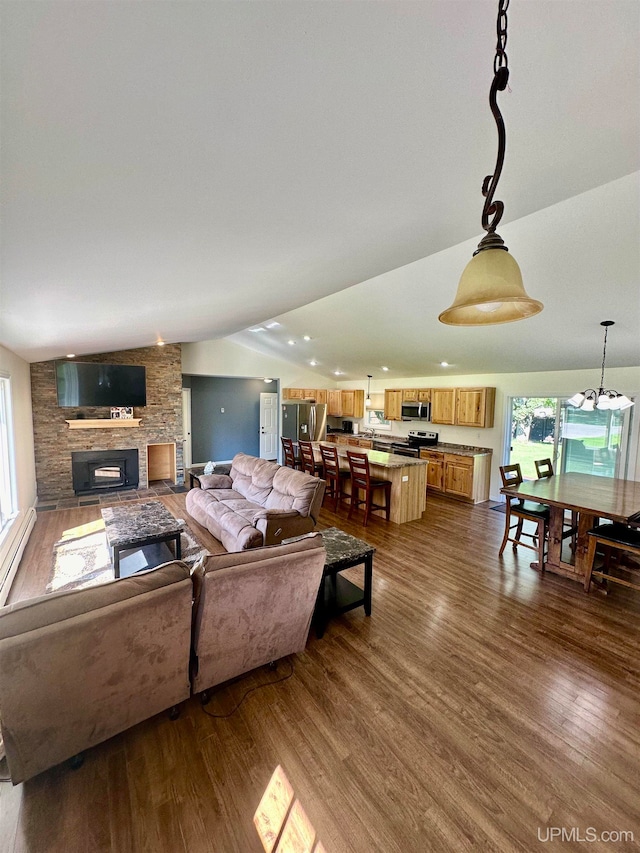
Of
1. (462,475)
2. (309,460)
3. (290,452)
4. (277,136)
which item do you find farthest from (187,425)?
(277,136)

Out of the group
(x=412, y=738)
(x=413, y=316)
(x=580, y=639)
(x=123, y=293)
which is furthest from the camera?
(x=413, y=316)

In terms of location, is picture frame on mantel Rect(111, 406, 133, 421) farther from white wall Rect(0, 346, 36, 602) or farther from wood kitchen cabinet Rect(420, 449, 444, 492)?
wood kitchen cabinet Rect(420, 449, 444, 492)

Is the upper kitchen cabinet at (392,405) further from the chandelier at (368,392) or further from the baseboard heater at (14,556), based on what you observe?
the baseboard heater at (14,556)

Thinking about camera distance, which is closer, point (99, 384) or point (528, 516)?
point (528, 516)

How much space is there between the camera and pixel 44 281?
1.69m

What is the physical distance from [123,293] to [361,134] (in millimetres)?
1732

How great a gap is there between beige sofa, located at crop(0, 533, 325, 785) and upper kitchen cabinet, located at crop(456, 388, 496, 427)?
16.6 feet

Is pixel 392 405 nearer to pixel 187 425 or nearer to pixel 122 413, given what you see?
pixel 187 425

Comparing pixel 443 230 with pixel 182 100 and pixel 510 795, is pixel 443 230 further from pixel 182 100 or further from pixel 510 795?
pixel 510 795

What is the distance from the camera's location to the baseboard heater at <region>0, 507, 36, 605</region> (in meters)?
3.18

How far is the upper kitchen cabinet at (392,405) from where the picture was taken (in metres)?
7.82

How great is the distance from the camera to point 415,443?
743 centimetres

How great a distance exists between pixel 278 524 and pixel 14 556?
2.82 m

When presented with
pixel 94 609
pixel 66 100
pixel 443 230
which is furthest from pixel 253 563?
pixel 443 230
